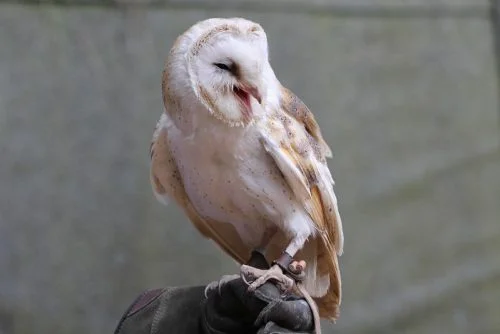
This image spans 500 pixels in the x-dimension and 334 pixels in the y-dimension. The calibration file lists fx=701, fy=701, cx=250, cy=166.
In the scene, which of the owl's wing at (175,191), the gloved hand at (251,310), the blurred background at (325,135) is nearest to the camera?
the gloved hand at (251,310)

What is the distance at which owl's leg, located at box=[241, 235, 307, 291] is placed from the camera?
38.5 inches

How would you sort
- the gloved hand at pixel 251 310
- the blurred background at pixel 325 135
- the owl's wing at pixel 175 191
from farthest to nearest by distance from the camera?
the blurred background at pixel 325 135
the owl's wing at pixel 175 191
the gloved hand at pixel 251 310

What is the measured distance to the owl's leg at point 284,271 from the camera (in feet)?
3.21

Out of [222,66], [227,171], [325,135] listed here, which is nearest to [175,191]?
[227,171]

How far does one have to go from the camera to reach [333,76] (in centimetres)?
176

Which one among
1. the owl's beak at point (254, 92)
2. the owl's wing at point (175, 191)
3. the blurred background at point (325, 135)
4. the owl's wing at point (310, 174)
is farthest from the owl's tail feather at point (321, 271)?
the blurred background at point (325, 135)

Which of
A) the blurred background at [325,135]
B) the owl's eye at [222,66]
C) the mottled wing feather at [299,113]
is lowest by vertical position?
the blurred background at [325,135]

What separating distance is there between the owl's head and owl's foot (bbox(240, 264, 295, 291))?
0.21 metres

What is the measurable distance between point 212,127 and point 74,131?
0.68 meters

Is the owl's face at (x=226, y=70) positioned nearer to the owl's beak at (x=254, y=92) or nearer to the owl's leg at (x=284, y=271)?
the owl's beak at (x=254, y=92)

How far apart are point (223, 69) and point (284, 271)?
0.99ft

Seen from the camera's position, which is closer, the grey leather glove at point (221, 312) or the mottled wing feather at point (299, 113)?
the grey leather glove at point (221, 312)

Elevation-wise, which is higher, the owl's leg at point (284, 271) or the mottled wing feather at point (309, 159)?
the mottled wing feather at point (309, 159)

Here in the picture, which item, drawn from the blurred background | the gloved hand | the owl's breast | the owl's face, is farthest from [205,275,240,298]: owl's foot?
the blurred background
